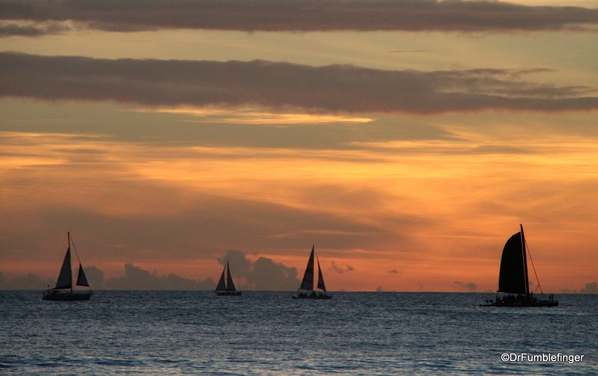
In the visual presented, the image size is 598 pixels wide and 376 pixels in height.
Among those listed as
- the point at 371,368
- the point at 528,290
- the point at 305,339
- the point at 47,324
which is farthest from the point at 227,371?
the point at 528,290

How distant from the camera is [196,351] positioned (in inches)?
2886

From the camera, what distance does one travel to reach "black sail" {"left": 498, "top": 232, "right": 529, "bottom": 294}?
145 metres

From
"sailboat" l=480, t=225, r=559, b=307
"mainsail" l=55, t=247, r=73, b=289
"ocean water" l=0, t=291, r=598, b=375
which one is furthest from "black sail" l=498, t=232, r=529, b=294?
"mainsail" l=55, t=247, r=73, b=289

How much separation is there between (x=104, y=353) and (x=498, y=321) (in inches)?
2699

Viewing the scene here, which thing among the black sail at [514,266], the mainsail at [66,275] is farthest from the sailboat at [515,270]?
the mainsail at [66,275]

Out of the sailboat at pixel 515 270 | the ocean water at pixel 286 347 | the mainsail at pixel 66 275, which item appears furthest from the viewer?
the mainsail at pixel 66 275

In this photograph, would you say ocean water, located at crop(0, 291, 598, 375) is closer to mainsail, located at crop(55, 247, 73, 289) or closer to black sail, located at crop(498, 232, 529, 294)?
black sail, located at crop(498, 232, 529, 294)

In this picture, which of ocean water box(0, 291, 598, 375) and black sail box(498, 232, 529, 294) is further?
black sail box(498, 232, 529, 294)

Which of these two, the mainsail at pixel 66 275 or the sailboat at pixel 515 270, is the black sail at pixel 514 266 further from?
the mainsail at pixel 66 275

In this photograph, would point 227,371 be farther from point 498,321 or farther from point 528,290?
point 528,290

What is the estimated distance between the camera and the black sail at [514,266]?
145m

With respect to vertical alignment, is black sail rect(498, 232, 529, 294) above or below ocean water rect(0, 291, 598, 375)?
above

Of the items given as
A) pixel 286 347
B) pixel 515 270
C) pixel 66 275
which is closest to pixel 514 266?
pixel 515 270

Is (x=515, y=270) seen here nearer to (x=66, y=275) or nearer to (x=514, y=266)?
(x=514, y=266)
